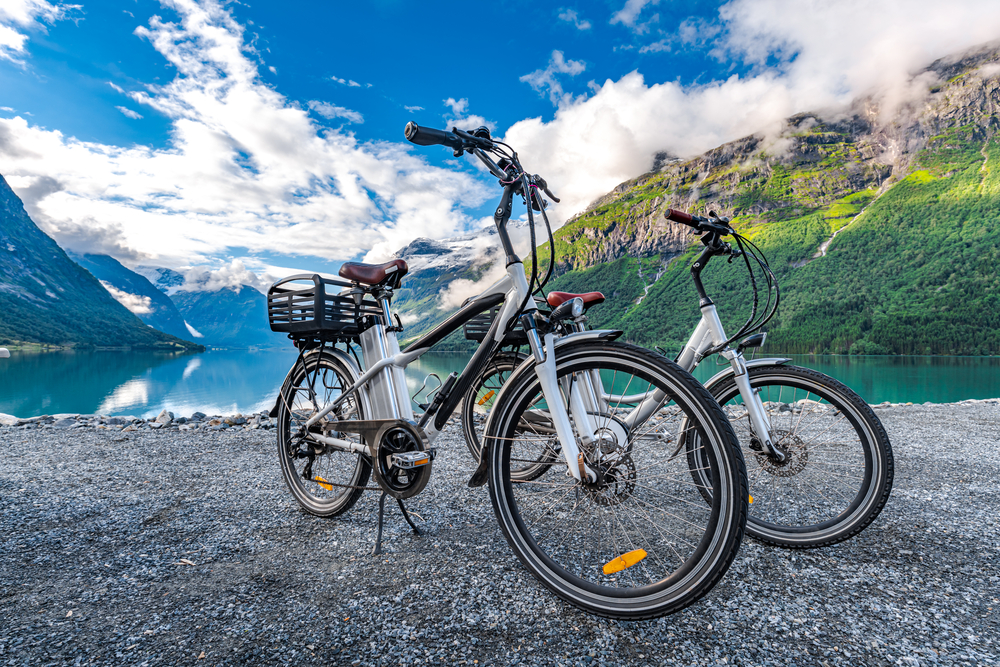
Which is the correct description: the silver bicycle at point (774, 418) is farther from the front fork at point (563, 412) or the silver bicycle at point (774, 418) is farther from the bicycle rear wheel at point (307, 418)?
the bicycle rear wheel at point (307, 418)

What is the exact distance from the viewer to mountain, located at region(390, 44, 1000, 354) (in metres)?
82.2

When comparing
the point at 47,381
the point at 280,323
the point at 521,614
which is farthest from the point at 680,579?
the point at 47,381

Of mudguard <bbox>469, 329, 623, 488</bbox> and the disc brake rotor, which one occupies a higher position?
mudguard <bbox>469, 329, 623, 488</bbox>

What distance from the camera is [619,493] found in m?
1.94

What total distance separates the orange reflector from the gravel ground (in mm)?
244

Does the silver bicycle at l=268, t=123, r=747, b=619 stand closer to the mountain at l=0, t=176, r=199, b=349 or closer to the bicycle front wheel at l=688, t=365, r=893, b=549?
the bicycle front wheel at l=688, t=365, r=893, b=549

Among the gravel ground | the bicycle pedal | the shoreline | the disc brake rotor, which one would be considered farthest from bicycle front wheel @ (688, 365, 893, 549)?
the shoreline

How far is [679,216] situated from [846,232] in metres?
152

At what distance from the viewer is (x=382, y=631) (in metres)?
1.81

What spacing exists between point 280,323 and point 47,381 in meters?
49.6

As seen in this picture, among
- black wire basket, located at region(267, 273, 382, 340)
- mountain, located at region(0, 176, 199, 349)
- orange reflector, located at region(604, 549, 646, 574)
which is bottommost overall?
orange reflector, located at region(604, 549, 646, 574)

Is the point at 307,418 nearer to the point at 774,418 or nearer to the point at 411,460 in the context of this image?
the point at 411,460

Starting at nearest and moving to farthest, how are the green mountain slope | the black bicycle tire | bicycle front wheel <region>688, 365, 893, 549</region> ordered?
bicycle front wheel <region>688, 365, 893, 549</region> → the black bicycle tire → the green mountain slope

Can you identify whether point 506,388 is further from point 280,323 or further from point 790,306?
point 790,306
